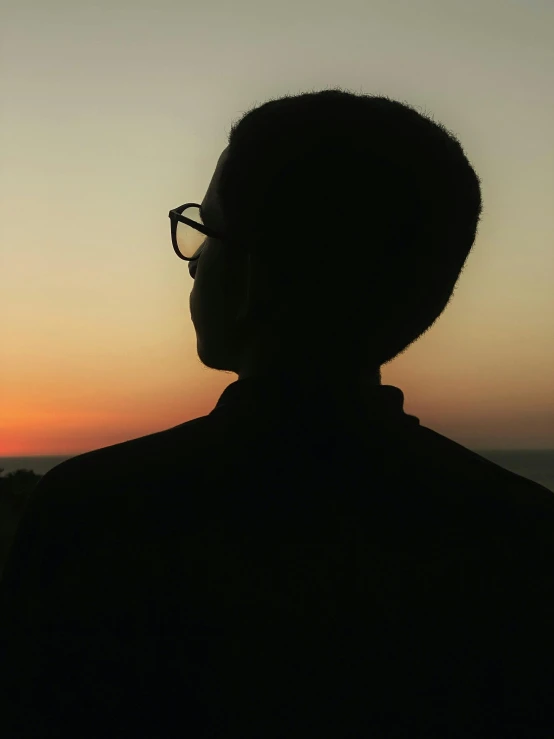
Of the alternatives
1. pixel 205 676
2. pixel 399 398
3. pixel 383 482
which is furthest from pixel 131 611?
pixel 399 398

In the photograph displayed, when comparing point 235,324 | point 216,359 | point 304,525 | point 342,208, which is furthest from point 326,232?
point 304,525

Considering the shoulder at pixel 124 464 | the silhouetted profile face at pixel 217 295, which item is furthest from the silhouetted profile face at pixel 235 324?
the shoulder at pixel 124 464

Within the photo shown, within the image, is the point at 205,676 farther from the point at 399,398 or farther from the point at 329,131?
the point at 329,131

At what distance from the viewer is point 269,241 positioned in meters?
1.66

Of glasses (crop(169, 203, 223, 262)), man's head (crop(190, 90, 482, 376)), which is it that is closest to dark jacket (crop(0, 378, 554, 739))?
man's head (crop(190, 90, 482, 376))

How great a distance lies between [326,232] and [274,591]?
2.54 feet

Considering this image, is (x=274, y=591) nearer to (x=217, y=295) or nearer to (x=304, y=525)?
(x=304, y=525)

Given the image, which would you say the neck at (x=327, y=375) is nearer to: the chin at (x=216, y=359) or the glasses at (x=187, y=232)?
the chin at (x=216, y=359)

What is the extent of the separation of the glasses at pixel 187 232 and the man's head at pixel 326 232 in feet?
0.60

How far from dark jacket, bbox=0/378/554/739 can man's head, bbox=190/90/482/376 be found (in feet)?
0.50

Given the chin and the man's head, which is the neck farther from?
the chin

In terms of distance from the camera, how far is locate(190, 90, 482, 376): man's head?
1648mm

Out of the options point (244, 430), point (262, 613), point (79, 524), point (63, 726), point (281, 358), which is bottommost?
point (63, 726)

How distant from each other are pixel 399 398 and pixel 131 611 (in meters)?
0.72
